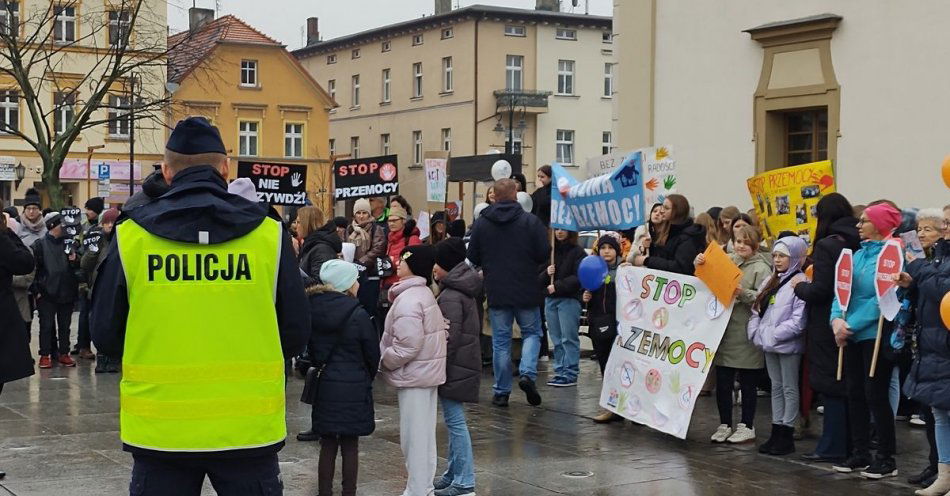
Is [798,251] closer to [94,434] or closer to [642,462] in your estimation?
[642,462]

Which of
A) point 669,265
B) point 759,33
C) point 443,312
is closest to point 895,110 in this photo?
point 759,33

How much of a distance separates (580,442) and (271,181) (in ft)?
26.9

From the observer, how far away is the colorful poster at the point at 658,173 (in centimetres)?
1247

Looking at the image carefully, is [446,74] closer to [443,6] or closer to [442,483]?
[443,6]

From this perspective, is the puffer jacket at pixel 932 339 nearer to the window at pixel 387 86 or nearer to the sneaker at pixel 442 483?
the sneaker at pixel 442 483

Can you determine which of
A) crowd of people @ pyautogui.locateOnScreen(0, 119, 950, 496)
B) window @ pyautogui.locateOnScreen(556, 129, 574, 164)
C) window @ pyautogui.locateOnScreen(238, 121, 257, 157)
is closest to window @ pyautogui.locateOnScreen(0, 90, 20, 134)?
window @ pyautogui.locateOnScreen(238, 121, 257, 157)

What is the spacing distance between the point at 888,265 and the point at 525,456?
2928mm

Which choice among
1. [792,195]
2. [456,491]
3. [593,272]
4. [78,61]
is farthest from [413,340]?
[78,61]

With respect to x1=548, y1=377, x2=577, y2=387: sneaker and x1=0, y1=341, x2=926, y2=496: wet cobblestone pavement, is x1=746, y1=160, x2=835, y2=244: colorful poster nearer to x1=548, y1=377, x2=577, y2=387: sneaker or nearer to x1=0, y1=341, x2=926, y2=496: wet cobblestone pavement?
x1=0, y1=341, x2=926, y2=496: wet cobblestone pavement

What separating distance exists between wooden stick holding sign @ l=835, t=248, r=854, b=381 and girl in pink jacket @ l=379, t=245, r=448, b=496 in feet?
9.56

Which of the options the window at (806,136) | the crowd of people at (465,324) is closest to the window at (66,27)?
the window at (806,136)

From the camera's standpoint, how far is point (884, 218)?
8.62 metres

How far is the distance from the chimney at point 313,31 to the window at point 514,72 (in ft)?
60.3

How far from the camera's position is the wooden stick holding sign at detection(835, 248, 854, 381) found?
8.78 m
